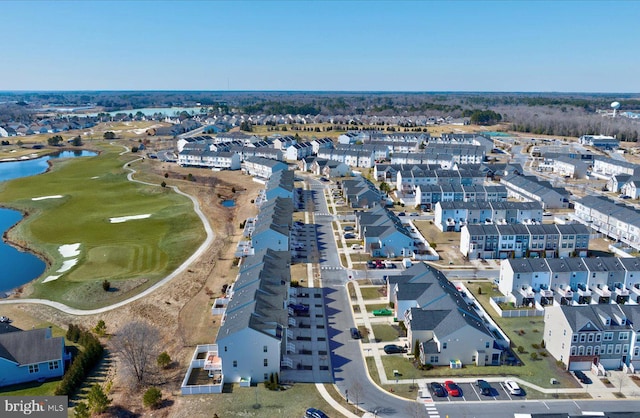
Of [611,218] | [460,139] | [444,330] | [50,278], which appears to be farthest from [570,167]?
[50,278]

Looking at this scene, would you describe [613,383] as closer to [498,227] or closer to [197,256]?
[498,227]

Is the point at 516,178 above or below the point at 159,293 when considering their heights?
above

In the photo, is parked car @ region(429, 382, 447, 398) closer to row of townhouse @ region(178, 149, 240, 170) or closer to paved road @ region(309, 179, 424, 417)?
paved road @ region(309, 179, 424, 417)

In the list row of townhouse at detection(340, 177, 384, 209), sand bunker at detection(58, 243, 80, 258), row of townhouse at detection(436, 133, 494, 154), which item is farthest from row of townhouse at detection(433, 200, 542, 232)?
row of townhouse at detection(436, 133, 494, 154)

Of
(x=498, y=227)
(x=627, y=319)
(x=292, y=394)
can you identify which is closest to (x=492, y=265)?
(x=498, y=227)

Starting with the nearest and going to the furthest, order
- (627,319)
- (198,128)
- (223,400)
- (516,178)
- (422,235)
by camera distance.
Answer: (223,400) < (627,319) < (422,235) < (516,178) < (198,128)

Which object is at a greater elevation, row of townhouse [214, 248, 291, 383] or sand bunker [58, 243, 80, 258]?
row of townhouse [214, 248, 291, 383]

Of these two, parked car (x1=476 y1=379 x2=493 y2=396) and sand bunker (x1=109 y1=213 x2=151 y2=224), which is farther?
sand bunker (x1=109 y1=213 x2=151 y2=224)
